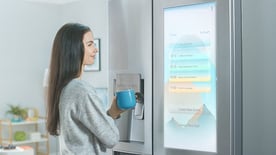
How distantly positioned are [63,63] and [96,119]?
11.7 inches

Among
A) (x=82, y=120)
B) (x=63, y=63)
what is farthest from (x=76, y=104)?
(x=63, y=63)

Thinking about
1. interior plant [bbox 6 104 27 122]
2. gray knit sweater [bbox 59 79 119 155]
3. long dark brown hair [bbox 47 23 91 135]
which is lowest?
interior plant [bbox 6 104 27 122]

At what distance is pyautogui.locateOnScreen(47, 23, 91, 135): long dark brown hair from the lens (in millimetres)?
1762

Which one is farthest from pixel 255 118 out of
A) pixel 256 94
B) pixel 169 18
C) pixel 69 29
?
pixel 69 29

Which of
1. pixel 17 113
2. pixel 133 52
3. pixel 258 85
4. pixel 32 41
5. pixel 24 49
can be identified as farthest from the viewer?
pixel 32 41

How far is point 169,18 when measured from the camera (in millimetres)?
1743

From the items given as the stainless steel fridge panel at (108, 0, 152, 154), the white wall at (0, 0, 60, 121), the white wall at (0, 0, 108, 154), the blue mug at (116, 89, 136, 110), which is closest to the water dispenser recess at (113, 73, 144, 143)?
the stainless steel fridge panel at (108, 0, 152, 154)

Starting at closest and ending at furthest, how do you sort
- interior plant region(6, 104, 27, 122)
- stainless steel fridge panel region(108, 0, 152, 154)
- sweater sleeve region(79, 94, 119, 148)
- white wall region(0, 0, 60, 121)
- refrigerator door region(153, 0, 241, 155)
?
refrigerator door region(153, 0, 241, 155) → sweater sleeve region(79, 94, 119, 148) → stainless steel fridge panel region(108, 0, 152, 154) → interior plant region(6, 104, 27, 122) → white wall region(0, 0, 60, 121)

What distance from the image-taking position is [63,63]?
1763mm

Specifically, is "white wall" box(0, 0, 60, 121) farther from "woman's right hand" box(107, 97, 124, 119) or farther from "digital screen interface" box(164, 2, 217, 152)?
"digital screen interface" box(164, 2, 217, 152)

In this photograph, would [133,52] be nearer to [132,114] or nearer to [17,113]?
[132,114]

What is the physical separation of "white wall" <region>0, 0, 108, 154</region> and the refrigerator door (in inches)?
142

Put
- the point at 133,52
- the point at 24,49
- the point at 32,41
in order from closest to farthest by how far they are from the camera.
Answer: the point at 133,52 < the point at 24,49 < the point at 32,41

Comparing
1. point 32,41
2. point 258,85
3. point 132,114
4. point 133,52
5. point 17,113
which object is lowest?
point 17,113
